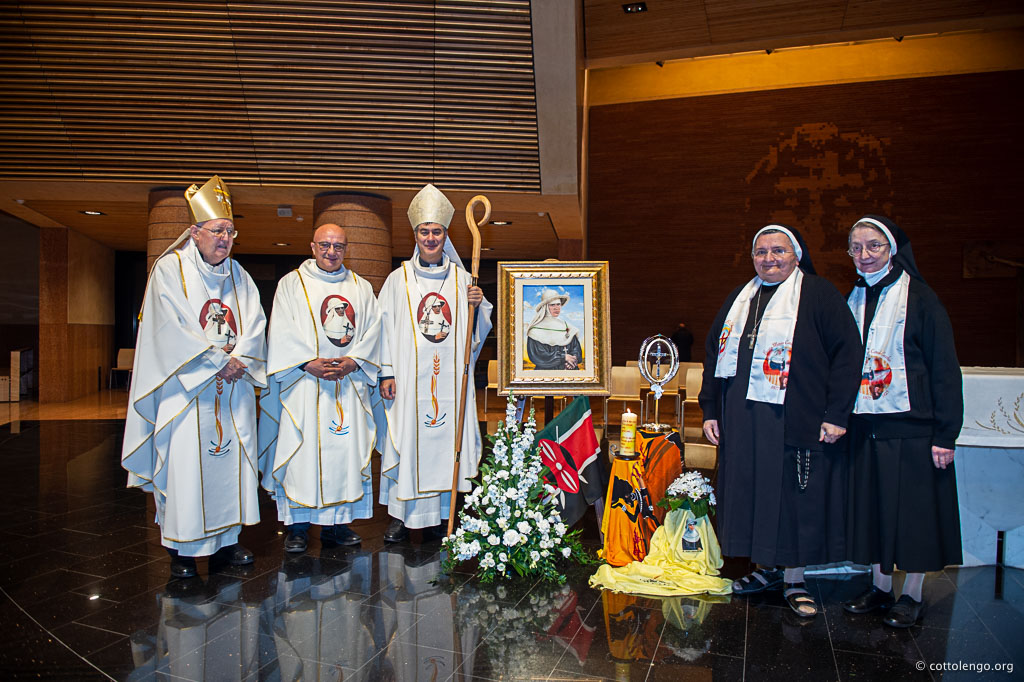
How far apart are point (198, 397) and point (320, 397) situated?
71 cm

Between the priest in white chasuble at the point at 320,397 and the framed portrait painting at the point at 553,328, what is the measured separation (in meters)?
0.83

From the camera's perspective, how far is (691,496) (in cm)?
369

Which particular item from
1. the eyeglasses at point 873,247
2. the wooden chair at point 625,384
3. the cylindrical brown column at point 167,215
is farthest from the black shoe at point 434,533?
the cylindrical brown column at point 167,215

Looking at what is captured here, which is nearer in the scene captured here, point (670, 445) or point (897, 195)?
point (670, 445)

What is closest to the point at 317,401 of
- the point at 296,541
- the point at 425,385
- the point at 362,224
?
the point at 425,385

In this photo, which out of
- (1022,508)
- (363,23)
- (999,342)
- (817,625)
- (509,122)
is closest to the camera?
(817,625)

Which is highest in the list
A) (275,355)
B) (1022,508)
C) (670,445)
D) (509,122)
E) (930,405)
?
(509,122)

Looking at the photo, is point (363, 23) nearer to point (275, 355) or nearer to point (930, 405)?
point (275, 355)

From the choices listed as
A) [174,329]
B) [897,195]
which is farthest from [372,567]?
[897,195]

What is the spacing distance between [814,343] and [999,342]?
1121 centimetres

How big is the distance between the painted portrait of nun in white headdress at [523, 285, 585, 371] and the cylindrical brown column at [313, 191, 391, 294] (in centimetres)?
450

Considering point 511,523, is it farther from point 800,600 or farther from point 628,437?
point 800,600

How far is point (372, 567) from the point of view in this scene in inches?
153

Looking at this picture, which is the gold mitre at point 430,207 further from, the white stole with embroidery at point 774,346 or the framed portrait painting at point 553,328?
the white stole with embroidery at point 774,346
